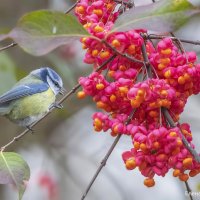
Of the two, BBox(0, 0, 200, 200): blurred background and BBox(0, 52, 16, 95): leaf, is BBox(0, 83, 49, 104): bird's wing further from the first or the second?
BBox(0, 0, 200, 200): blurred background

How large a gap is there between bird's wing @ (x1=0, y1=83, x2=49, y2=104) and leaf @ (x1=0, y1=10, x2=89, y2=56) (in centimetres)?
164

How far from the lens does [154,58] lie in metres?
1.90

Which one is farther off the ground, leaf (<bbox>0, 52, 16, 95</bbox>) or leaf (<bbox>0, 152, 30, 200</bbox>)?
leaf (<bbox>0, 52, 16, 95</bbox>)

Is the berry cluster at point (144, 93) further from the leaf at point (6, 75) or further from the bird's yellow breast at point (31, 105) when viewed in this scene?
the bird's yellow breast at point (31, 105)

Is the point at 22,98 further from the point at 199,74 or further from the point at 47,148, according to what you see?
the point at 47,148

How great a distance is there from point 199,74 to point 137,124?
0.28 metres

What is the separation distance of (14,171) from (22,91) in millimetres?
1383

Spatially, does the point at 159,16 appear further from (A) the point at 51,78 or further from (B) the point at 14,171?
(A) the point at 51,78

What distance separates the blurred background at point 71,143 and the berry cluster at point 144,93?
222 centimetres

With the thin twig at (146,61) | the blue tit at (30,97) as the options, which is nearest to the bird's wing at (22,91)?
the blue tit at (30,97)

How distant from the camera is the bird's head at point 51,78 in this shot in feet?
11.1

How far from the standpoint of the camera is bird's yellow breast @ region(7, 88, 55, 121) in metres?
3.32

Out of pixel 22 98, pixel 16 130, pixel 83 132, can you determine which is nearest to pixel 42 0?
pixel 16 130

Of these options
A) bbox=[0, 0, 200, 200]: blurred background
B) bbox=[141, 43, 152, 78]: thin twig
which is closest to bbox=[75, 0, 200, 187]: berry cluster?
bbox=[141, 43, 152, 78]: thin twig
